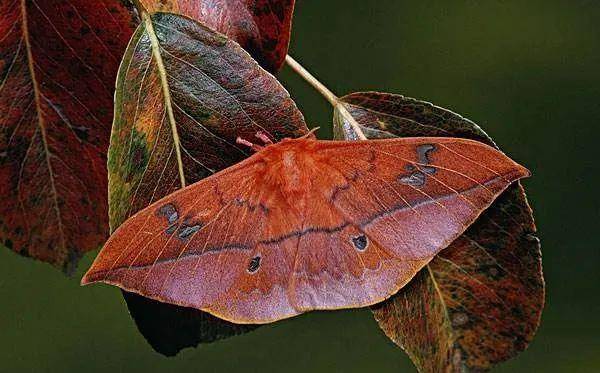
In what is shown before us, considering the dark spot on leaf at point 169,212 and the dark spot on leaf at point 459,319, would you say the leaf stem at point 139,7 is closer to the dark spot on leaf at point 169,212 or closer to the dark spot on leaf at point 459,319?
the dark spot on leaf at point 169,212

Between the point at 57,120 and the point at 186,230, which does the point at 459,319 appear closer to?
the point at 186,230

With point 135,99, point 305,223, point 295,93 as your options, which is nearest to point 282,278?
point 305,223

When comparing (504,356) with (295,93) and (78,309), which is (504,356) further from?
(78,309)

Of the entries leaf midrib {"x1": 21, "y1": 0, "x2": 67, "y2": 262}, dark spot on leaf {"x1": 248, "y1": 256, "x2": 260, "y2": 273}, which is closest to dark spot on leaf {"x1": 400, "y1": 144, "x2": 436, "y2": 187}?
dark spot on leaf {"x1": 248, "y1": 256, "x2": 260, "y2": 273}

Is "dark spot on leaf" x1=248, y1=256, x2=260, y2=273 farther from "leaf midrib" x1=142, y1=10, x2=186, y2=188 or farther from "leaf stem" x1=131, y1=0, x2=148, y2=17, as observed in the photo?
"leaf stem" x1=131, y1=0, x2=148, y2=17

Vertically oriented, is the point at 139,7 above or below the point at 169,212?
above

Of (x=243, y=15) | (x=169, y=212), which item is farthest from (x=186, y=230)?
(x=243, y=15)
